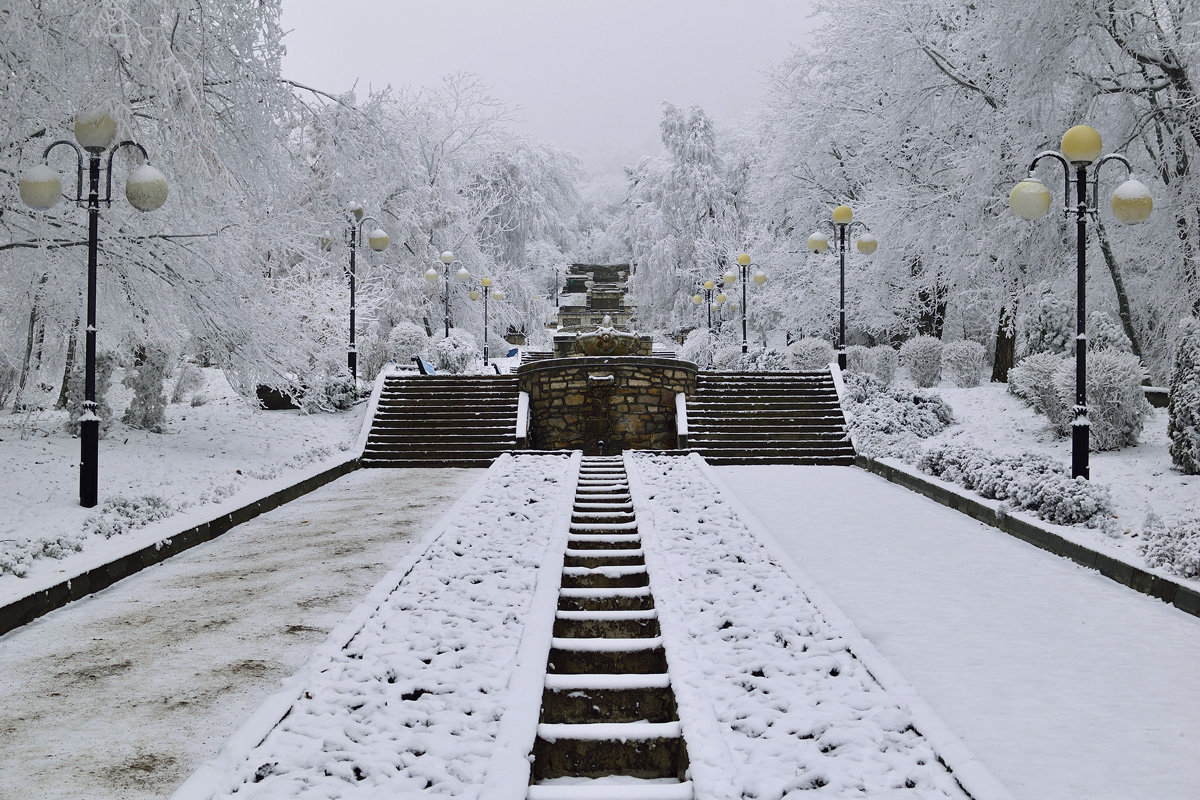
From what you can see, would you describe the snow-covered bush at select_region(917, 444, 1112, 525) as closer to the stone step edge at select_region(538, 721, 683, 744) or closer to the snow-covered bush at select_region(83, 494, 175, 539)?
the stone step edge at select_region(538, 721, 683, 744)

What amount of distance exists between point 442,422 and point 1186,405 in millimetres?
11731

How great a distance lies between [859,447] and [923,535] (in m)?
6.50

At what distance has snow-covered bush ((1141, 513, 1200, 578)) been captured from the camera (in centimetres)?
605

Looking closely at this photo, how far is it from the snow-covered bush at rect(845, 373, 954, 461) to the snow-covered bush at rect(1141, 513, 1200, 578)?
253 inches

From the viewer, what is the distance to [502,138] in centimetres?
3869

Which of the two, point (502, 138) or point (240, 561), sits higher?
point (502, 138)

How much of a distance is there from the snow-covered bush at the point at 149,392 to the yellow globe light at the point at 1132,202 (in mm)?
12441

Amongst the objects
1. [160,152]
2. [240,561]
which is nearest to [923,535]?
[240,561]

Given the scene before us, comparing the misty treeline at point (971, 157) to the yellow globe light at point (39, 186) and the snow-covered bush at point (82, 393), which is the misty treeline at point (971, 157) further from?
the snow-covered bush at point (82, 393)

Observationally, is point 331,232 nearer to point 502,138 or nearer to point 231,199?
point 231,199

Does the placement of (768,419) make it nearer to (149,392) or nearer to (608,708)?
(149,392)

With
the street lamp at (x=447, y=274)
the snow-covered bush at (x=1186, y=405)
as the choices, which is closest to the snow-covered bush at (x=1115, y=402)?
the snow-covered bush at (x=1186, y=405)

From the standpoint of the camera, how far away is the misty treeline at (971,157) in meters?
12.0

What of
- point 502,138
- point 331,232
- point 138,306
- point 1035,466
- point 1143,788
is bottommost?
point 1143,788
